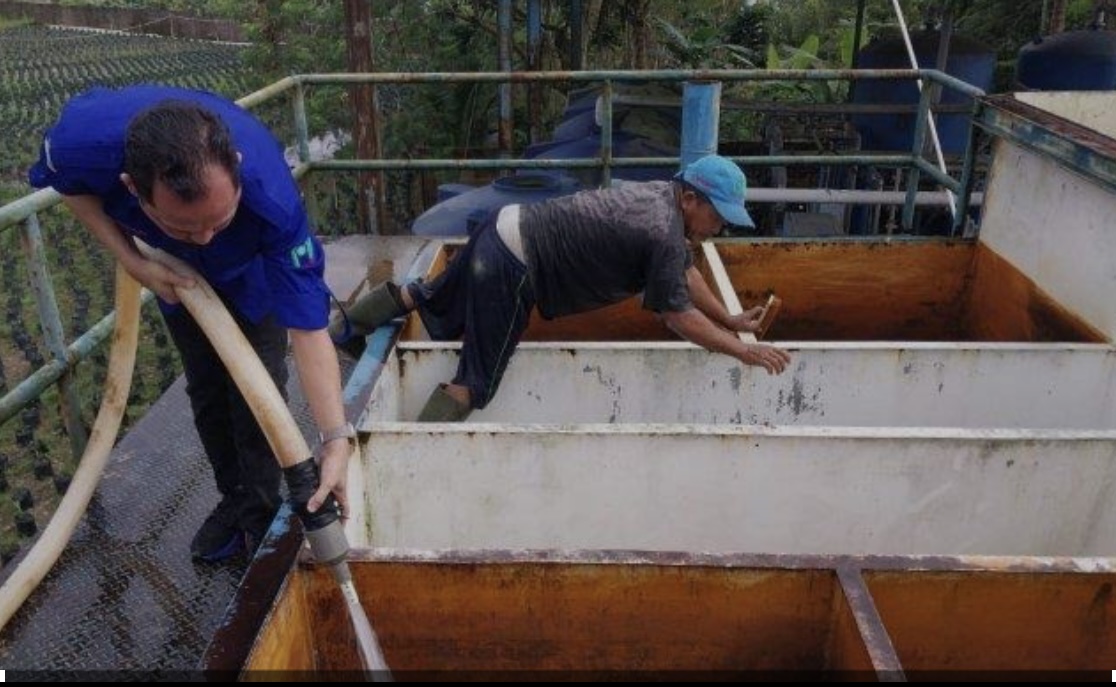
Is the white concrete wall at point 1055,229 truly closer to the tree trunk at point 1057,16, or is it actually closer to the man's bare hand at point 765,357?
the man's bare hand at point 765,357

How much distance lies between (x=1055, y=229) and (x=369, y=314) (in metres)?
2.78

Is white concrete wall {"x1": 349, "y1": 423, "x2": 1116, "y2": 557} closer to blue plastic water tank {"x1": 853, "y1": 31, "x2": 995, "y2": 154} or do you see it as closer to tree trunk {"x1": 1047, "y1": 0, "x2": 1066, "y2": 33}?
blue plastic water tank {"x1": 853, "y1": 31, "x2": 995, "y2": 154}

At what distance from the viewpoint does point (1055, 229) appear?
3.74 m

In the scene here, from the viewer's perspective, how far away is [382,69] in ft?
40.4

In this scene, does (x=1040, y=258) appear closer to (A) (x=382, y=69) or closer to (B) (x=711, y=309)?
(B) (x=711, y=309)

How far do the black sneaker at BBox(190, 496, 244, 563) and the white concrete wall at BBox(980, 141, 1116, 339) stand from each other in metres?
3.15

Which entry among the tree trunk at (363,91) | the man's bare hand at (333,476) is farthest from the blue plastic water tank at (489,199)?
the man's bare hand at (333,476)

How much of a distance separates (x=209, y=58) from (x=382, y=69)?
44.9ft

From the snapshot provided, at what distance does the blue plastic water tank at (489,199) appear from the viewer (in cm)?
546

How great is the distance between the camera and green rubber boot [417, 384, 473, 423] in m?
3.27

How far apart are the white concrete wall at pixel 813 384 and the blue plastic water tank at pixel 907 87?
5550mm

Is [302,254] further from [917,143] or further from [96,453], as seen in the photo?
[917,143]

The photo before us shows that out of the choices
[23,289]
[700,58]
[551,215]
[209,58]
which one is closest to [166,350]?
[23,289]

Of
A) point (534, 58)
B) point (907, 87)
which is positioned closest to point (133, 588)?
point (534, 58)
